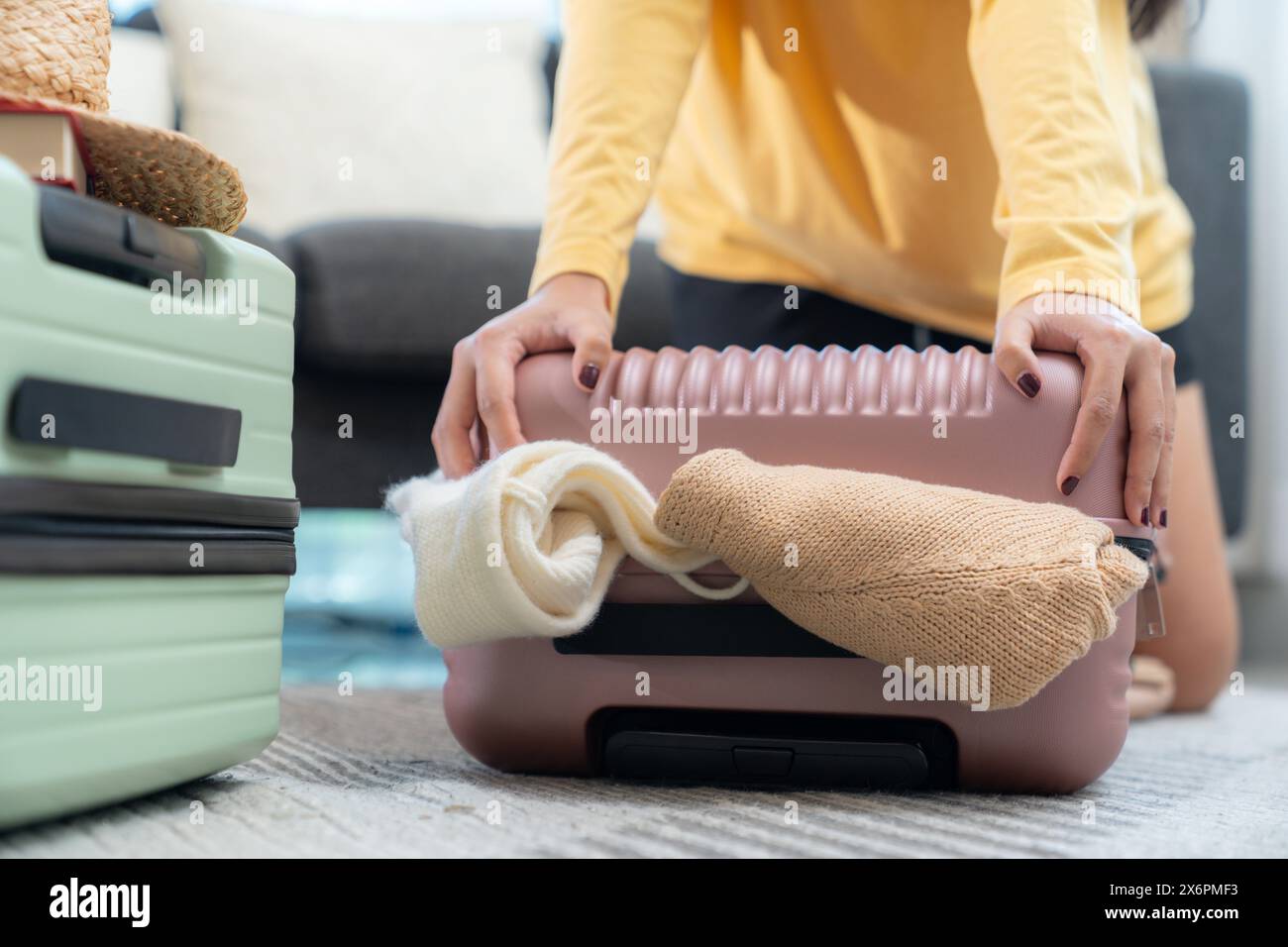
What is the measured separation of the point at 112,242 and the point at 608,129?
37cm

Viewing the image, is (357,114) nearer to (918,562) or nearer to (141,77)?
(141,77)

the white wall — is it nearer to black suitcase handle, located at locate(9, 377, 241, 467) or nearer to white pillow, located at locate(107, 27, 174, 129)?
white pillow, located at locate(107, 27, 174, 129)

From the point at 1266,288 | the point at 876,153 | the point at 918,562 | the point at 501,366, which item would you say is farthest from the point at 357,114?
the point at 1266,288

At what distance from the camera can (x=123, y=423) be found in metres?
0.47

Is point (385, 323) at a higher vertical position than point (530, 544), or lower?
higher

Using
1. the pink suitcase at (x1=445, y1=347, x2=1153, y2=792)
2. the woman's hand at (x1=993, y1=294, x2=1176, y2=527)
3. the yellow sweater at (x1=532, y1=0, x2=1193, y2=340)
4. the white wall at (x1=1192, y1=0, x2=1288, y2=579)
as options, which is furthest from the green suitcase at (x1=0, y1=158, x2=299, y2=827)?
the white wall at (x1=1192, y1=0, x2=1288, y2=579)

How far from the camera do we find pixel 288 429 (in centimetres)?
59

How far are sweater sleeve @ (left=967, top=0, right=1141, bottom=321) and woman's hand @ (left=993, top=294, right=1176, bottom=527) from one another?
0.17 ft

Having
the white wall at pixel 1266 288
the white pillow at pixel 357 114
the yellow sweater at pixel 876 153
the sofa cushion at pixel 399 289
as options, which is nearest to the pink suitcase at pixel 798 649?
the yellow sweater at pixel 876 153

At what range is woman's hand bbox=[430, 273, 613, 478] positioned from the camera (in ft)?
2.02
